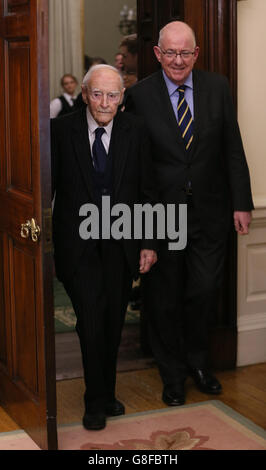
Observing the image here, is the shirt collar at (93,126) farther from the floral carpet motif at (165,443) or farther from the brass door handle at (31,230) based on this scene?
the floral carpet motif at (165,443)

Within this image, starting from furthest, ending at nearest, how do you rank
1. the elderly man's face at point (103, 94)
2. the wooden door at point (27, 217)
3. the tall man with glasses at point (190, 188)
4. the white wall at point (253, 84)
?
the white wall at point (253, 84) → the tall man with glasses at point (190, 188) → the elderly man's face at point (103, 94) → the wooden door at point (27, 217)

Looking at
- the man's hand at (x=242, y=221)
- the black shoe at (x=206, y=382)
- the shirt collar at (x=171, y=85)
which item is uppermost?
the shirt collar at (x=171, y=85)

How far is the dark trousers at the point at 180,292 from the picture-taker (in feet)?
13.6

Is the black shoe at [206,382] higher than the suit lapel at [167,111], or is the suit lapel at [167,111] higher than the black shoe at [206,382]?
the suit lapel at [167,111]

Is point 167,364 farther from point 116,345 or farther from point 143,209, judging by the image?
point 143,209

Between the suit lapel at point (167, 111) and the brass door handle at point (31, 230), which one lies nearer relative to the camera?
the brass door handle at point (31, 230)

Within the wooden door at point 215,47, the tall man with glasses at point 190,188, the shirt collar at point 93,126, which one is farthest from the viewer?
the wooden door at point 215,47

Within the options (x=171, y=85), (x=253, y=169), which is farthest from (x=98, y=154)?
(x=253, y=169)

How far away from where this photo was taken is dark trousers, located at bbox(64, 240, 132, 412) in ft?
12.1

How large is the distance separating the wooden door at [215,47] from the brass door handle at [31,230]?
5.06ft

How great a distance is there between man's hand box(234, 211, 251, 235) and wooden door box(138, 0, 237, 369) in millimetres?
297

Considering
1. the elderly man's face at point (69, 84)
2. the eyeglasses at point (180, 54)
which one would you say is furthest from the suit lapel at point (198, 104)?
the elderly man's face at point (69, 84)

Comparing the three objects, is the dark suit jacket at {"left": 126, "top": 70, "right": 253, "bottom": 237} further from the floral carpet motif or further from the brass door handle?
the floral carpet motif

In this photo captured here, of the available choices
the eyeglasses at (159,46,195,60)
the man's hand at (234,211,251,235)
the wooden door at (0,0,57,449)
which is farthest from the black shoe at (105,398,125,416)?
the eyeglasses at (159,46,195,60)
